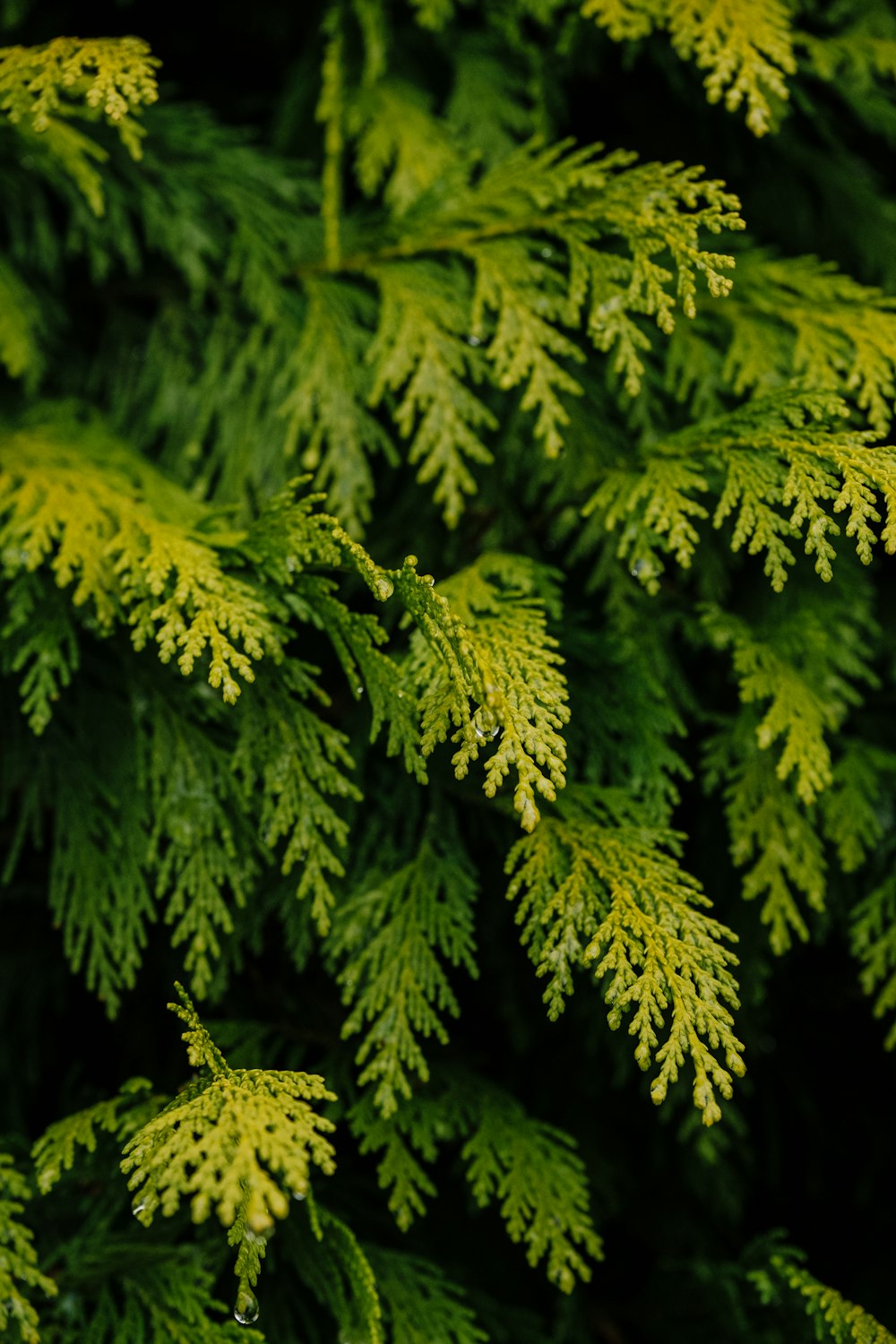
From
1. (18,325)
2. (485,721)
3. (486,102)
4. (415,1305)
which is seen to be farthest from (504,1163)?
(486,102)

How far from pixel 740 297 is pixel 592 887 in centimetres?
140

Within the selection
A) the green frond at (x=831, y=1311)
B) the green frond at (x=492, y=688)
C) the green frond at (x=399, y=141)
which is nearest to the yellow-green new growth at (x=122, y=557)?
the green frond at (x=492, y=688)

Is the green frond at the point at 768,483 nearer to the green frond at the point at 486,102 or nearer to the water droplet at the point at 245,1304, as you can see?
the green frond at the point at 486,102

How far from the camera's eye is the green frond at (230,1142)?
128 centimetres

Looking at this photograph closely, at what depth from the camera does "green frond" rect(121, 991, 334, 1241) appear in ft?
4.19

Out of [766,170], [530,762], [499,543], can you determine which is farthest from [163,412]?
[766,170]

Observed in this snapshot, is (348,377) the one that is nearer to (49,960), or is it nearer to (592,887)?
(592,887)

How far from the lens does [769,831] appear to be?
2.17 metres

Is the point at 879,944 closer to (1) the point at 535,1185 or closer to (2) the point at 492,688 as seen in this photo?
(1) the point at 535,1185

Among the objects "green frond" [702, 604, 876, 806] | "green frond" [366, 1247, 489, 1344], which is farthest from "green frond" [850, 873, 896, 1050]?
"green frond" [366, 1247, 489, 1344]

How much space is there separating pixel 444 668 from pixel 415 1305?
130 centimetres

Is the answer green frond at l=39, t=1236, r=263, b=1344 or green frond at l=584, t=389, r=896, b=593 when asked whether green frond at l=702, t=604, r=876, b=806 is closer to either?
green frond at l=584, t=389, r=896, b=593

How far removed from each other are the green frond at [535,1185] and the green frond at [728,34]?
6.44 ft

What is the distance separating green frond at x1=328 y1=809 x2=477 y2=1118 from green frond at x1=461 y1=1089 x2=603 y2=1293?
8.1 inches
